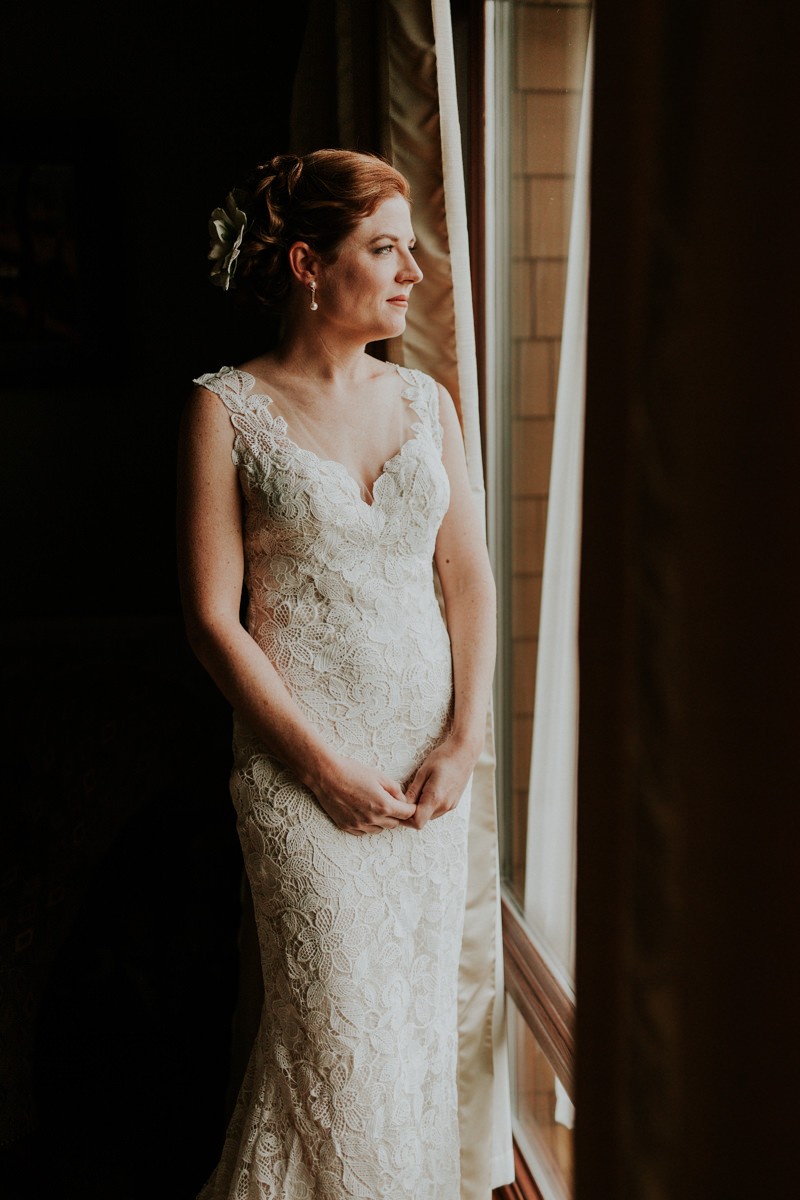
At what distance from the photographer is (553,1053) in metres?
1.75

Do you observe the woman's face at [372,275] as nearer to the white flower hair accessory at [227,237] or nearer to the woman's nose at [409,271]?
the woman's nose at [409,271]

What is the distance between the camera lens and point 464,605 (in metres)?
1.61

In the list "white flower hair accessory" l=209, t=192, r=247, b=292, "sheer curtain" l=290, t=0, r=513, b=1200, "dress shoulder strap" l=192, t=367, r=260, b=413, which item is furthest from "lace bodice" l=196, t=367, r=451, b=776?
"sheer curtain" l=290, t=0, r=513, b=1200

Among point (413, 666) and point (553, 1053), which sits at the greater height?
point (413, 666)

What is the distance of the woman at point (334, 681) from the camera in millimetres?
1404

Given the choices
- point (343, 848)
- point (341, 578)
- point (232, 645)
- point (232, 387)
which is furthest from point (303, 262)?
point (343, 848)

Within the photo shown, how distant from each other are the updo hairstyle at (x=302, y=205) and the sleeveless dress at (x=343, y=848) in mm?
180

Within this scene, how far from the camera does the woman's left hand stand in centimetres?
145

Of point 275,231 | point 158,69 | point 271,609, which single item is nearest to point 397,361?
point 275,231

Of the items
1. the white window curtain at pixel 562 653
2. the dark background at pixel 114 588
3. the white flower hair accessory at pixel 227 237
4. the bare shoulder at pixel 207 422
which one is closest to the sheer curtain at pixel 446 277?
the white window curtain at pixel 562 653

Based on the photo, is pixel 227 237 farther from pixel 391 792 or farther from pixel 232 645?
pixel 391 792

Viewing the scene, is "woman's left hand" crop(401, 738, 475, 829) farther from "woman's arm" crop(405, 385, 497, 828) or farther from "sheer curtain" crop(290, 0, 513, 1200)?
"sheer curtain" crop(290, 0, 513, 1200)

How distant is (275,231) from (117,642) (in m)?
1.68

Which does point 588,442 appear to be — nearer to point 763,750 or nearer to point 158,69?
point 763,750
